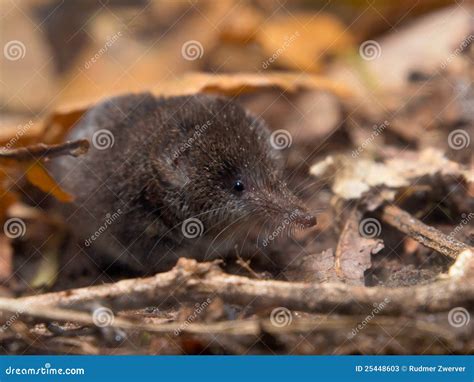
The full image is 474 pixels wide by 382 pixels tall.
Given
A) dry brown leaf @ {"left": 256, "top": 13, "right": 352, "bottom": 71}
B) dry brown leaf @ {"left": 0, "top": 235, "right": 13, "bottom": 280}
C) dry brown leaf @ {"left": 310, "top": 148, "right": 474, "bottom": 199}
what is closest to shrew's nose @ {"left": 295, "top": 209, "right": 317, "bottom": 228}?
dry brown leaf @ {"left": 310, "top": 148, "right": 474, "bottom": 199}

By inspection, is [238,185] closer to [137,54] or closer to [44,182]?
[44,182]

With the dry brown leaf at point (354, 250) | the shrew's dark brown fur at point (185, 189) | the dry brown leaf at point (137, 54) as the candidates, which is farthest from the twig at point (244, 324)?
the dry brown leaf at point (137, 54)

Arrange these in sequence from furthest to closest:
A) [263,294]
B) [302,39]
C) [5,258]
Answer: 1. [302,39]
2. [5,258]
3. [263,294]

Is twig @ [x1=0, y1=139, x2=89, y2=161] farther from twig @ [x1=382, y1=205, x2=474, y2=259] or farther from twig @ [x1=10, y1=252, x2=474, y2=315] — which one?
twig @ [x1=382, y1=205, x2=474, y2=259]

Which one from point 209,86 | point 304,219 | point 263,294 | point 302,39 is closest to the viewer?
point 263,294

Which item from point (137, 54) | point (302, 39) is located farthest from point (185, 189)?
point (302, 39)

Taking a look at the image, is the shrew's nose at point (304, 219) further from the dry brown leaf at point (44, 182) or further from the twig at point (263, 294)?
the dry brown leaf at point (44, 182)

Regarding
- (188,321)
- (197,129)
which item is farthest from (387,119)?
(188,321)

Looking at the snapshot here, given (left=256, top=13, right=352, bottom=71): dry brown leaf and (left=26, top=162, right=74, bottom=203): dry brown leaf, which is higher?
(left=256, top=13, right=352, bottom=71): dry brown leaf

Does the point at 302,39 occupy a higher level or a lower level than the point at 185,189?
higher
